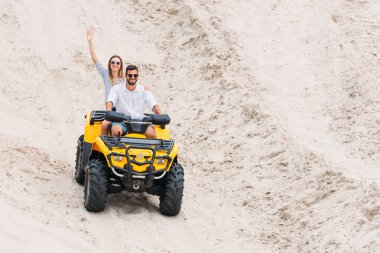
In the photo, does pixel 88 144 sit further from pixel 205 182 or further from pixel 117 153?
pixel 205 182

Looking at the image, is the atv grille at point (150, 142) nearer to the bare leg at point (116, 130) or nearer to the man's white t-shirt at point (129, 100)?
the bare leg at point (116, 130)

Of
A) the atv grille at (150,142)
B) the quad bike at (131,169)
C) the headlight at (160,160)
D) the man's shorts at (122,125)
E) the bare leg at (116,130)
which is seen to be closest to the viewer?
the quad bike at (131,169)

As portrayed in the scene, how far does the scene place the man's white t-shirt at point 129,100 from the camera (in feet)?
31.6

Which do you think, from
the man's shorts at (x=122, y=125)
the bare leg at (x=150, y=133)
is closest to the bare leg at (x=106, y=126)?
the man's shorts at (x=122, y=125)

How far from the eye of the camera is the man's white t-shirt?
9.63 m

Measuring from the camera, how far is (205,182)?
35.4ft

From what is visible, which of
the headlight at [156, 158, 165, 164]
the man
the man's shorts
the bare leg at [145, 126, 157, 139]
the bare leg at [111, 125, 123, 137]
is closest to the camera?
the headlight at [156, 158, 165, 164]

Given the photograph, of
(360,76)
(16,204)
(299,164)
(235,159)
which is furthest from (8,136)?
(360,76)

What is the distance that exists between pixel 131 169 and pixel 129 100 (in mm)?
1288

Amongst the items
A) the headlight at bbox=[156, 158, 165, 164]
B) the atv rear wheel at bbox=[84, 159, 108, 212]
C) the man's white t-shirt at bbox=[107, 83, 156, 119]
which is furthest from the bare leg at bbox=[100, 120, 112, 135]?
the headlight at bbox=[156, 158, 165, 164]

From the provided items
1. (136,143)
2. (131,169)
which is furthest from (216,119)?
(131,169)

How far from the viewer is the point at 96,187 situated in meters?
8.64

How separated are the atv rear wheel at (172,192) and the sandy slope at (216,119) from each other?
0.52ft

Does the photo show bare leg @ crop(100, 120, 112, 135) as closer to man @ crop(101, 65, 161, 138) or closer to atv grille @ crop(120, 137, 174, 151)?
man @ crop(101, 65, 161, 138)
